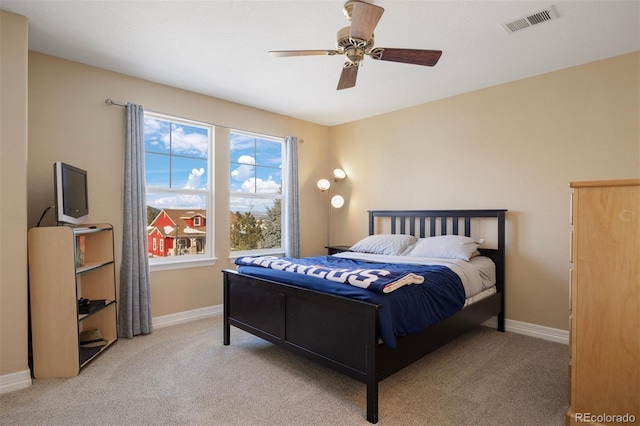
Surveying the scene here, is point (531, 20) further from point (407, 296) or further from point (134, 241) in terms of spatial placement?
point (134, 241)

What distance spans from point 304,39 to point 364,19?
982 millimetres

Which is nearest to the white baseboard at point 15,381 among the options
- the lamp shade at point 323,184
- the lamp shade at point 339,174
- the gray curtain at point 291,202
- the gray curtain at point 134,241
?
the gray curtain at point 134,241

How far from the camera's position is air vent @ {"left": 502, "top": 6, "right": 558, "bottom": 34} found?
2369mm

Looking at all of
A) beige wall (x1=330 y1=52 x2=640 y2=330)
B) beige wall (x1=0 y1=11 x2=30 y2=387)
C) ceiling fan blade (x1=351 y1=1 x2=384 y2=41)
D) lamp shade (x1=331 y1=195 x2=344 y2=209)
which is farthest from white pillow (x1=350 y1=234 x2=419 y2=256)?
beige wall (x1=0 y1=11 x2=30 y2=387)

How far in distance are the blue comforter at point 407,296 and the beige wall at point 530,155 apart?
3.85 feet

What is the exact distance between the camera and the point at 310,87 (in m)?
3.80

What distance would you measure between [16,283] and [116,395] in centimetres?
105

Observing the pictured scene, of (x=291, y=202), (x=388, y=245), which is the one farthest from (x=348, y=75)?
(x=291, y=202)

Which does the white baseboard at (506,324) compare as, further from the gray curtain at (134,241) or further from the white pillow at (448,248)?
the white pillow at (448,248)

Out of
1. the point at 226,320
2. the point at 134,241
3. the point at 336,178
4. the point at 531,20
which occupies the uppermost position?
the point at 531,20

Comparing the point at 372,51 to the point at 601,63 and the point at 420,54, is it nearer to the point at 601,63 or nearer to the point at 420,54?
the point at 420,54

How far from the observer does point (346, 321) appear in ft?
7.21

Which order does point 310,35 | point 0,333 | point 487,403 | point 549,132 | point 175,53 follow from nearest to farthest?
point 487,403 → point 0,333 → point 310,35 → point 175,53 → point 549,132

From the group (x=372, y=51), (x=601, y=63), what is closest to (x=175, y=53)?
(x=372, y=51)
